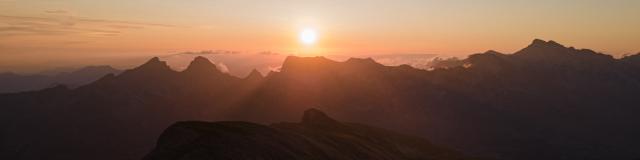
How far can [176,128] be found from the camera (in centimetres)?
14850

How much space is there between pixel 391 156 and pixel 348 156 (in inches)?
1108

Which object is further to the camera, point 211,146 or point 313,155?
point 313,155

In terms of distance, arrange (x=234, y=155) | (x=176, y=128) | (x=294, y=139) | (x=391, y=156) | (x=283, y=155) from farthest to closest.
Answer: (x=391, y=156), (x=294, y=139), (x=176, y=128), (x=283, y=155), (x=234, y=155)

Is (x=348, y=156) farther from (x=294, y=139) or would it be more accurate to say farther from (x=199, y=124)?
(x=199, y=124)

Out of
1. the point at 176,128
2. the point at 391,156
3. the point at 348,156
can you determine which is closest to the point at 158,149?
the point at 176,128

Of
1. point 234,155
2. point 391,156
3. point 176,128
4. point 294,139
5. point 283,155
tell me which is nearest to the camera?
point 234,155

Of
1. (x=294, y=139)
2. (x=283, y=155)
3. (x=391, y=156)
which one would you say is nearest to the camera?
(x=283, y=155)

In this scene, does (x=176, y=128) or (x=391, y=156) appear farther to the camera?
(x=391, y=156)

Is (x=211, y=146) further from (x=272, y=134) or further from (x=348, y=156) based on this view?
(x=348, y=156)

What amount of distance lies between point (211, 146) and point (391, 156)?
74.0 metres

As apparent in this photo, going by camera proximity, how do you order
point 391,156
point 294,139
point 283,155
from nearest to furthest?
point 283,155 < point 294,139 < point 391,156

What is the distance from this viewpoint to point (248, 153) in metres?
131

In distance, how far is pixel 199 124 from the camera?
151875 mm

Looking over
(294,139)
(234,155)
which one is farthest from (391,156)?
(234,155)
